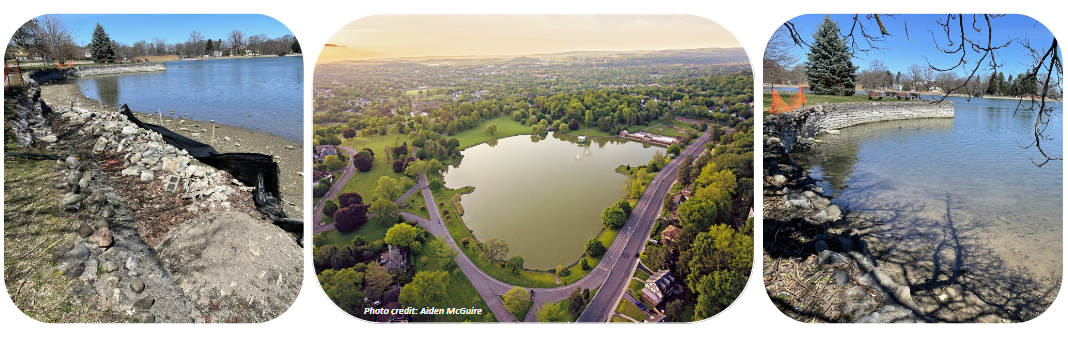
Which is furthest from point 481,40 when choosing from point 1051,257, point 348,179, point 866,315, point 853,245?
point 1051,257

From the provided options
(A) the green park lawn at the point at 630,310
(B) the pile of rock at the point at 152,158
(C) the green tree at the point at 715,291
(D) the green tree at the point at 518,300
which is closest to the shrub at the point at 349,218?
(B) the pile of rock at the point at 152,158

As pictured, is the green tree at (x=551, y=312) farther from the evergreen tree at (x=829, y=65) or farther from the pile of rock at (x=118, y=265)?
the evergreen tree at (x=829, y=65)

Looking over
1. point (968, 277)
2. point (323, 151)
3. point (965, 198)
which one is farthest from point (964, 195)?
point (323, 151)

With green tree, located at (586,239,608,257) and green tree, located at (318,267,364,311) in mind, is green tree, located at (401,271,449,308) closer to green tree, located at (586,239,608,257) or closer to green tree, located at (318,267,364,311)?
green tree, located at (318,267,364,311)

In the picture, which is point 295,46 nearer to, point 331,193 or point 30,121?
point 331,193

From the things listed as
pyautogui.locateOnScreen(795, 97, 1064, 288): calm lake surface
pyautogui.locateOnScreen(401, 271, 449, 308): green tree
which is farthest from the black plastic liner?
pyautogui.locateOnScreen(795, 97, 1064, 288): calm lake surface
